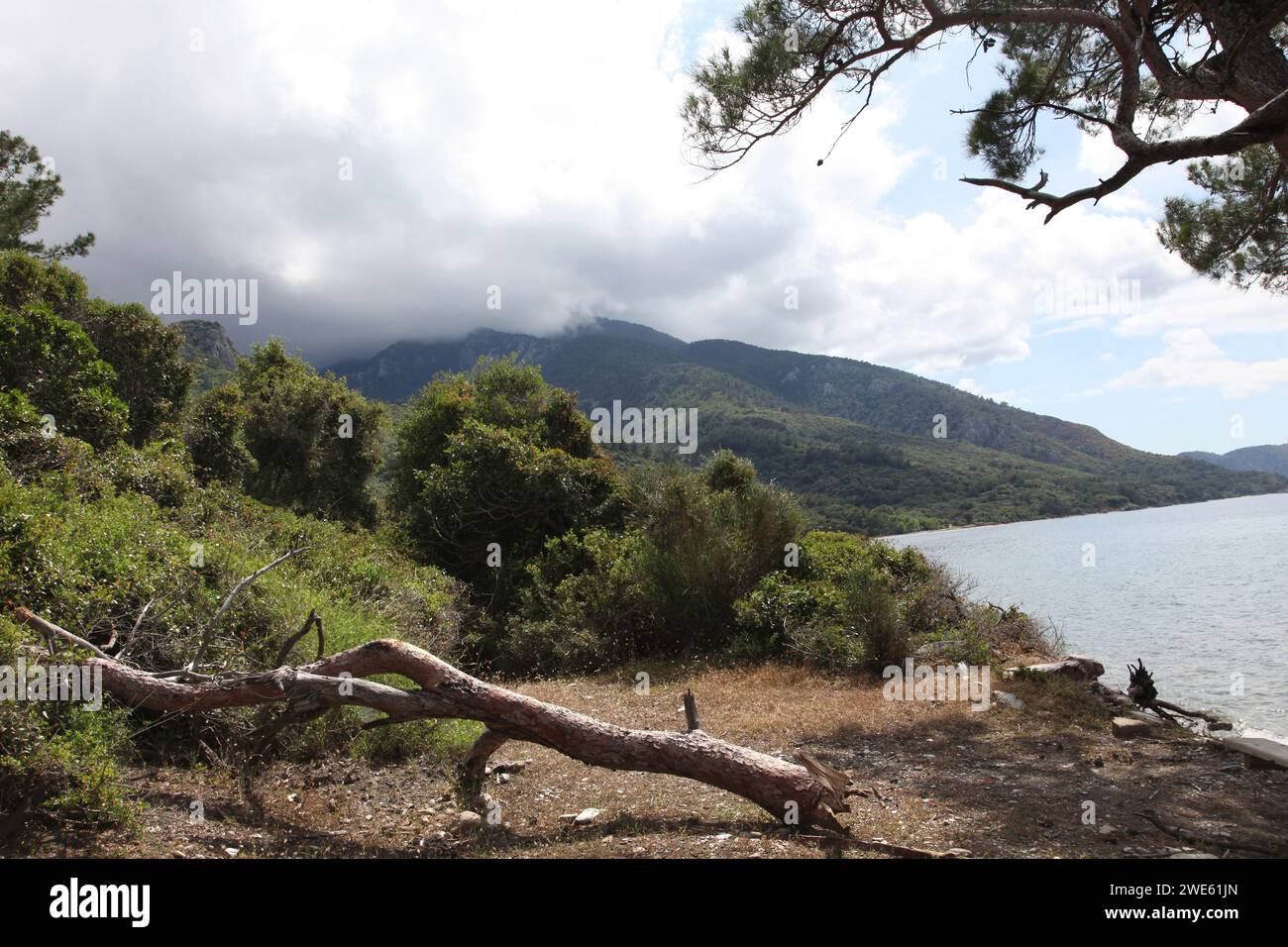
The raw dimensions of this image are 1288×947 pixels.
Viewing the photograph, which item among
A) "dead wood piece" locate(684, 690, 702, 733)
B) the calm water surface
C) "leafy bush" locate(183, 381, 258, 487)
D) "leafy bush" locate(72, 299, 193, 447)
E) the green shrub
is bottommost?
the calm water surface

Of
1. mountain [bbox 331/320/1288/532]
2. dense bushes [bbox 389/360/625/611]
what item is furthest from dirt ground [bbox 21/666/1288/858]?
mountain [bbox 331/320/1288/532]

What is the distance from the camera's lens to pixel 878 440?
247 ft

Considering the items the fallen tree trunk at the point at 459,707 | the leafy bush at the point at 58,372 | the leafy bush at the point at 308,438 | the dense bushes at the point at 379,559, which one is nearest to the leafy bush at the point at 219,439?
the dense bushes at the point at 379,559

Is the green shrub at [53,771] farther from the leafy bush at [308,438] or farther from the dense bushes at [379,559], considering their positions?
the leafy bush at [308,438]

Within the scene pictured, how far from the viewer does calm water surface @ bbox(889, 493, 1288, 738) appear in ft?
39.3

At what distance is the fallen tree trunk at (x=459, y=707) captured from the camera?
503 centimetres

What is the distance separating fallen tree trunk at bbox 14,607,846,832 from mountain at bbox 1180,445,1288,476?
129610mm

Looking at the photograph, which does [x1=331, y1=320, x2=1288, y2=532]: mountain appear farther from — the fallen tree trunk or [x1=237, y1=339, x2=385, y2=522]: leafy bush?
the fallen tree trunk

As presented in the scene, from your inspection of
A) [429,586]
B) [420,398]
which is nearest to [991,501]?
[420,398]

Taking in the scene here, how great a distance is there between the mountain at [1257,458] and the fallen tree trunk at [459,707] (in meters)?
130

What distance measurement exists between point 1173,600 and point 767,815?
21.1 m

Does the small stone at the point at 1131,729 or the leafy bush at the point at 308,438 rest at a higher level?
the leafy bush at the point at 308,438

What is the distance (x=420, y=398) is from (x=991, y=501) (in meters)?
52.7
